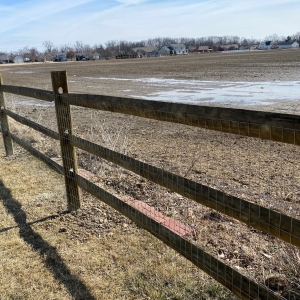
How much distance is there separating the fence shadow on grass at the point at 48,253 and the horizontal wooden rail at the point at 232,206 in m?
1.19

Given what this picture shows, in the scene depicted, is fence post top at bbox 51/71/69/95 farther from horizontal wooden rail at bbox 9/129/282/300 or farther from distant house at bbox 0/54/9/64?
distant house at bbox 0/54/9/64

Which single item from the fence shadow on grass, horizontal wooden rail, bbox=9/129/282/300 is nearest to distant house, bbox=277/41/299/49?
the fence shadow on grass

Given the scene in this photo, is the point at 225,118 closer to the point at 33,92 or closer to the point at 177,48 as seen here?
the point at 33,92

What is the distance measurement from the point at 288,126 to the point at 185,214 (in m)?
2.74

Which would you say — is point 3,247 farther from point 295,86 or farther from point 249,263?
point 295,86

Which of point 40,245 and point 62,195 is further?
point 62,195

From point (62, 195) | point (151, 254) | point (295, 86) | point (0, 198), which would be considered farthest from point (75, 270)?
point (295, 86)

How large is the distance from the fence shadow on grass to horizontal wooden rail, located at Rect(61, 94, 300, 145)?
1.66m

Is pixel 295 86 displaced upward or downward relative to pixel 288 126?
downward

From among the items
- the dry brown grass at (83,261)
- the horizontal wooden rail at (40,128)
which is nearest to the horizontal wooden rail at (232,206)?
the dry brown grass at (83,261)

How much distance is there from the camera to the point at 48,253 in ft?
13.2

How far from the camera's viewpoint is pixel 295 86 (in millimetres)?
19078

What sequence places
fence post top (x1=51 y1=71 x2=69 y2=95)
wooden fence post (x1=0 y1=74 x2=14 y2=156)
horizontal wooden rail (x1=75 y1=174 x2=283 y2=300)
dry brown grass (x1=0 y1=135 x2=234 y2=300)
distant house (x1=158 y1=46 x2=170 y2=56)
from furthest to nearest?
distant house (x1=158 y1=46 x2=170 y2=56) < wooden fence post (x1=0 y1=74 x2=14 y2=156) < fence post top (x1=51 y1=71 x2=69 y2=95) < dry brown grass (x1=0 y1=135 x2=234 y2=300) < horizontal wooden rail (x1=75 y1=174 x2=283 y2=300)

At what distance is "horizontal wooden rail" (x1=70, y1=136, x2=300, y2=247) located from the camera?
2.18 meters
